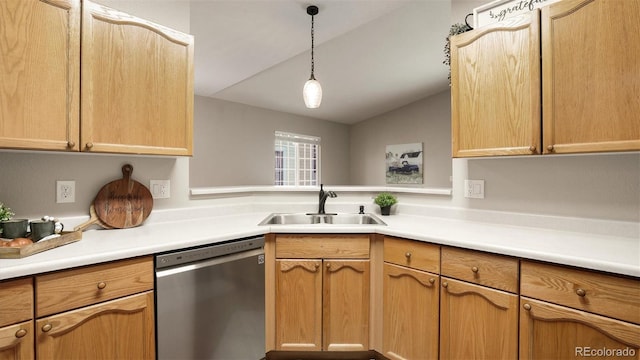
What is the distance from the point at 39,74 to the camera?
→ 3.91ft

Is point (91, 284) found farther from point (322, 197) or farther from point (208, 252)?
point (322, 197)

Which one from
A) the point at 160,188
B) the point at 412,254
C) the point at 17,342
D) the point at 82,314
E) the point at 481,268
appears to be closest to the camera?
the point at 17,342

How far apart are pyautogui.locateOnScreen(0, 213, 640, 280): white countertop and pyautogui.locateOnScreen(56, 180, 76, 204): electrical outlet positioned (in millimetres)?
199

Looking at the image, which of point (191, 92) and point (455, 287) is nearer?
point (455, 287)

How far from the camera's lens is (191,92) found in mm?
1666

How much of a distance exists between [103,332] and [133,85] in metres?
1.11

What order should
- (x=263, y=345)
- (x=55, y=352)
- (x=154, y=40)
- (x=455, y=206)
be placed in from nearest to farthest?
(x=55, y=352) < (x=154, y=40) < (x=263, y=345) < (x=455, y=206)

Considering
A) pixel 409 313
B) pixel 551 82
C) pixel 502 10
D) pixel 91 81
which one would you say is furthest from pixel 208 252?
pixel 502 10

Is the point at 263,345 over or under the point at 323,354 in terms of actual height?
over

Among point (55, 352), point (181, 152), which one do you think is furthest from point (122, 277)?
point (181, 152)

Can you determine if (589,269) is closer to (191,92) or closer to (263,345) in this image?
(263,345)

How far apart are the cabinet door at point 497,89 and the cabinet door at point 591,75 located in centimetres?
5

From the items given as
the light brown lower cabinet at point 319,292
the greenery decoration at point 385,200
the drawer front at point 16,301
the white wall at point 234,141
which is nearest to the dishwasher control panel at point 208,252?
the light brown lower cabinet at point 319,292

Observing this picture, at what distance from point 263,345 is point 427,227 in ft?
3.72
